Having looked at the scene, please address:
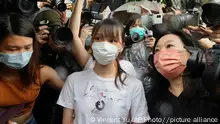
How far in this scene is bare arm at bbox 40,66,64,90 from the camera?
5.87 ft

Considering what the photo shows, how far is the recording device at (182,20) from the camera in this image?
1.92 metres

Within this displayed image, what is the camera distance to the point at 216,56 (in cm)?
121

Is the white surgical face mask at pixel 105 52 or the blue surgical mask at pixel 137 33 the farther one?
the blue surgical mask at pixel 137 33

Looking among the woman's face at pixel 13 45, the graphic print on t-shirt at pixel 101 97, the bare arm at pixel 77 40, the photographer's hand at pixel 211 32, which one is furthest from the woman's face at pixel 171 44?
the woman's face at pixel 13 45

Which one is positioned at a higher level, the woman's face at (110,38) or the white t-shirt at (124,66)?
the woman's face at (110,38)

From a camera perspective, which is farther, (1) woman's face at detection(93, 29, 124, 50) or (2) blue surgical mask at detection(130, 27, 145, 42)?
(2) blue surgical mask at detection(130, 27, 145, 42)

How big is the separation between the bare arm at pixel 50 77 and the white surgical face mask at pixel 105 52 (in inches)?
14.1

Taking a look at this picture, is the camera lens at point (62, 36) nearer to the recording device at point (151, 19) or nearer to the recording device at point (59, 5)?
the recording device at point (59, 5)

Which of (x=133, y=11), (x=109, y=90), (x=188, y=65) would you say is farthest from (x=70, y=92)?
(x=133, y=11)

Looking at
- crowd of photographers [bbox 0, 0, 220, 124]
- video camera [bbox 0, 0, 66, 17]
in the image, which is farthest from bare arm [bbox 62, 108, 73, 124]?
video camera [bbox 0, 0, 66, 17]

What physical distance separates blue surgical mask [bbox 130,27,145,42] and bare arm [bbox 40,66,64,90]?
0.53 metres

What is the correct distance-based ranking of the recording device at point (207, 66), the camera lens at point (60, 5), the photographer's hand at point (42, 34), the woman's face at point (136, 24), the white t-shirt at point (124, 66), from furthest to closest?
the woman's face at point (136, 24), the camera lens at point (60, 5), the photographer's hand at point (42, 34), the white t-shirt at point (124, 66), the recording device at point (207, 66)

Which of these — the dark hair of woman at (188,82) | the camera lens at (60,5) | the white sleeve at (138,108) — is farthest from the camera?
the camera lens at (60,5)

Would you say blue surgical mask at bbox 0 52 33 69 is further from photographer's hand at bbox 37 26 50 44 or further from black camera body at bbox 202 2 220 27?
black camera body at bbox 202 2 220 27
